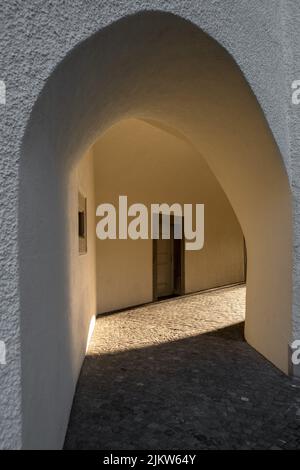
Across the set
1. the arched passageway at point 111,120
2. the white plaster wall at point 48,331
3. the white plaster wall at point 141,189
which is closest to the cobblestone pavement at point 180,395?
the arched passageway at point 111,120

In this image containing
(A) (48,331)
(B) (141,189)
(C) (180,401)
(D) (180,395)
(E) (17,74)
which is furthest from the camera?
(B) (141,189)

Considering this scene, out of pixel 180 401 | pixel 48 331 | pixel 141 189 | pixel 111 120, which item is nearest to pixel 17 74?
pixel 48 331

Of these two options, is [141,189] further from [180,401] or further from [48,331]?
[48,331]

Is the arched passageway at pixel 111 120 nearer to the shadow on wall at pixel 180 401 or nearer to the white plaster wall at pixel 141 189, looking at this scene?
the shadow on wall at pixel 180 401

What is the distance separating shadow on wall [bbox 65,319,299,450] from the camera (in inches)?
93.0

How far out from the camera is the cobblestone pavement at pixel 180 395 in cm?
237

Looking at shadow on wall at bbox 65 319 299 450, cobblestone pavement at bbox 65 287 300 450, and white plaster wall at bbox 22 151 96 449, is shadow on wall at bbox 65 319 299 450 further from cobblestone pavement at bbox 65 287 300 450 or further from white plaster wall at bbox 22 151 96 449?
white plaster wall at bbox 22 151 96 449

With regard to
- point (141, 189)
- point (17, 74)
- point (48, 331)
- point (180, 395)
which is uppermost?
point (141, 189)

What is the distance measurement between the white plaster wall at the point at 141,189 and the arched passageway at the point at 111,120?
2618 millimetres

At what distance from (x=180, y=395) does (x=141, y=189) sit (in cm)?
495

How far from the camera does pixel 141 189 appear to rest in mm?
7332

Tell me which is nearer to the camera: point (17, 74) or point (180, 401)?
point (17, 74)
